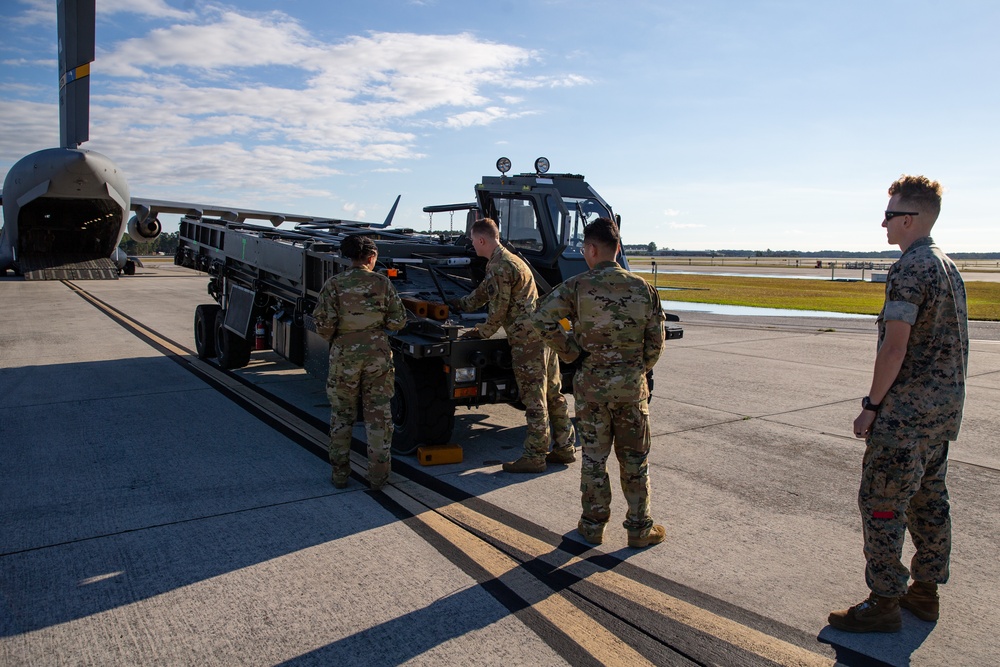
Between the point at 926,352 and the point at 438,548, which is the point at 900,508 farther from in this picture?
the point at 438,548

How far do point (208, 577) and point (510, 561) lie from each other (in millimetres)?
1699

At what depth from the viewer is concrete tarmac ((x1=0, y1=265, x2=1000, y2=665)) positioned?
10.8 feet

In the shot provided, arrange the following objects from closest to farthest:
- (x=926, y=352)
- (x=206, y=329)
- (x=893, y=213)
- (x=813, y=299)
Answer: (x=926, y=352) < (x=893, y=213) < (x=206, y=329) < (x=813, y=299)

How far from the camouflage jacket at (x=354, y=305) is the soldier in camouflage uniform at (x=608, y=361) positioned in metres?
1.55

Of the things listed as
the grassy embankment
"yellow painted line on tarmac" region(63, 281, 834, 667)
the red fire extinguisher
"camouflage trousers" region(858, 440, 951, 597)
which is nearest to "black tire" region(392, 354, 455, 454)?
"yellow painted line on tarmac" region(63, 281, 834, 667)

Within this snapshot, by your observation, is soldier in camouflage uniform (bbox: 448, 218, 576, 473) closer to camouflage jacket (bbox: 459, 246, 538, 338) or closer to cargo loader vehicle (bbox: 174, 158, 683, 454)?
camouflage jacket (bbox: 459, 246, 538, 338)

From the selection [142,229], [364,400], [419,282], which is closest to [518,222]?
[419,282]

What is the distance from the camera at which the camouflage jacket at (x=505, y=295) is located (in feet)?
19.4

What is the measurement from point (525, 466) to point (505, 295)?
1.44 metres

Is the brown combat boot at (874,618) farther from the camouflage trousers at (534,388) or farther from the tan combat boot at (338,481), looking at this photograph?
the tan combat boot at (338,481)

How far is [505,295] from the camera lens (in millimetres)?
5941

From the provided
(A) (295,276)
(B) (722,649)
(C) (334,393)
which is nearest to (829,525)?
(B) (722,649)

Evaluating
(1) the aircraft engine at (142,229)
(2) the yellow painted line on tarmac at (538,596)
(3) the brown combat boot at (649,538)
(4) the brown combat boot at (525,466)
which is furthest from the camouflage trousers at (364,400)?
(1) the aircraft engine at (142,229)

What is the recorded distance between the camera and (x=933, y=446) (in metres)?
3.37
